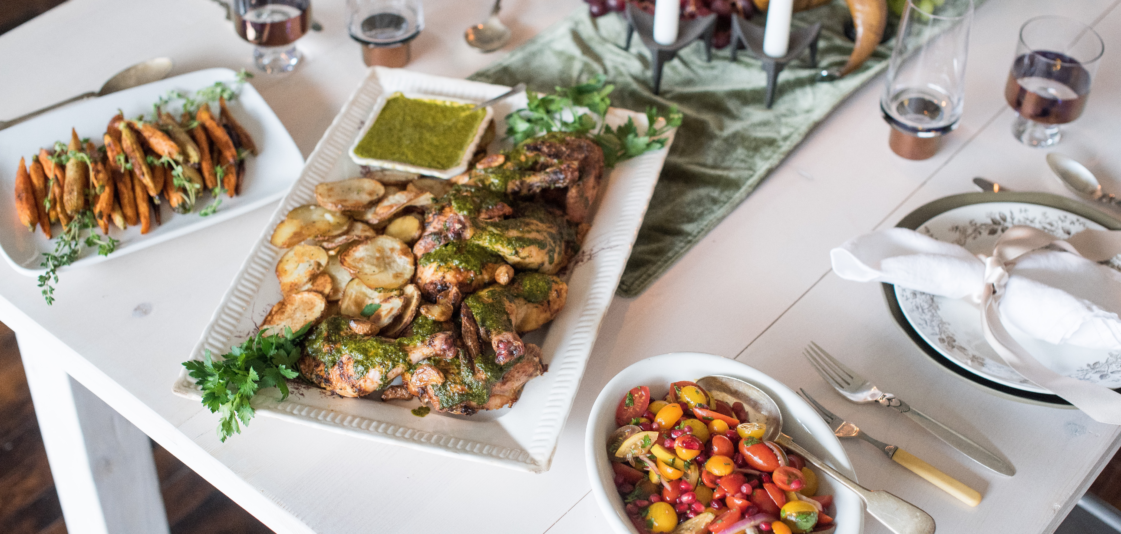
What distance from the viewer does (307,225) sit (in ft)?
4.81

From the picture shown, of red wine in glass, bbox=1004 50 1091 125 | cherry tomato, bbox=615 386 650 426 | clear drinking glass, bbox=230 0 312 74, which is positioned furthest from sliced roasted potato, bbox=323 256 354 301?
red wine in glass, bbox=1004 50 1091 125

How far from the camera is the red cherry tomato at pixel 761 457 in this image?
105 cm

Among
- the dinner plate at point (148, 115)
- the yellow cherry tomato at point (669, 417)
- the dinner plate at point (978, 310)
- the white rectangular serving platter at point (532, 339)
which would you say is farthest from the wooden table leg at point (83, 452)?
the dinner plate at point (978, 310)

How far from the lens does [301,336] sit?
128cm

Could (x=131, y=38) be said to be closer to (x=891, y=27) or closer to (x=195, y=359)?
(x=195, y=359)

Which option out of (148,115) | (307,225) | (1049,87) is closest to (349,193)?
(307,225)

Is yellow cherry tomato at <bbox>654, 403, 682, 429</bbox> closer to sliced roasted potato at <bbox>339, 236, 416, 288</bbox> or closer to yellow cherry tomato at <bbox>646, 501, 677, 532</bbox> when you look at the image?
yellow cherry tomato at <bbox>646, 501, 677, 532</bbox>

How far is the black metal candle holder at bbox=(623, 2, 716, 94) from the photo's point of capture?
1878mm

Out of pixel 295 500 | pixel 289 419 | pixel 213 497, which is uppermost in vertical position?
pixel 289 419

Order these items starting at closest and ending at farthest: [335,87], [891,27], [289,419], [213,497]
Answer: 1. [289,419]
2. [335,87]
3. [891,27]
4. [213,497]

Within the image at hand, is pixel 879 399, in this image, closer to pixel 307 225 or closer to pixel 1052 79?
pixel 1052 79

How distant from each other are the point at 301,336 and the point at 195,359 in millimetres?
177

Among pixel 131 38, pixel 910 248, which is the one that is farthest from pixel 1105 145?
→ pixel 131 38

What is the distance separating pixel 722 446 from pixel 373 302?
627 millimetres
